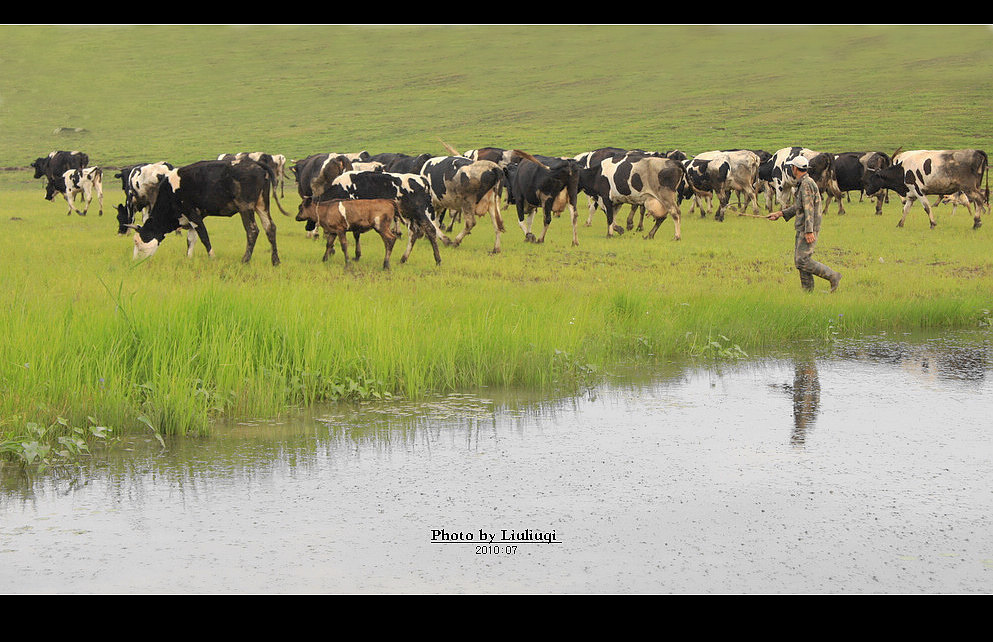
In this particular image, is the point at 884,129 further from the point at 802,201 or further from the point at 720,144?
the point at 802,201

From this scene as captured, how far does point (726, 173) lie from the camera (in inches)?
1078

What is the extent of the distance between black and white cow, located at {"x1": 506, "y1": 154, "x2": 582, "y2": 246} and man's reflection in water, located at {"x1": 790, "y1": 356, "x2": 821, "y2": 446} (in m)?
10.9

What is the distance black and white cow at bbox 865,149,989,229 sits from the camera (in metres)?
23.7

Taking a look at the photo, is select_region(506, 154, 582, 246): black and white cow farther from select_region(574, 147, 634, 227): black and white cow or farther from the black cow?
the black cow

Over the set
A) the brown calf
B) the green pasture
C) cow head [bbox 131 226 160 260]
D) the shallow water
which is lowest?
the shallow water

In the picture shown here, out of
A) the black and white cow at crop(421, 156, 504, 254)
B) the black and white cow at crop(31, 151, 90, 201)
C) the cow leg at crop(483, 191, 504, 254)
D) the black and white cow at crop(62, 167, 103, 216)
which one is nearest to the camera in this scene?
the cow leg at crop(483, 191, 504, 254)

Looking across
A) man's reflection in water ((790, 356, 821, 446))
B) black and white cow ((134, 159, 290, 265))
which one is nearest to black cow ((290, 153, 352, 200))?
black and white cow ((134, 159, 290, 265))

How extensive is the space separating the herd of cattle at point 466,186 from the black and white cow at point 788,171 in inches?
1.3

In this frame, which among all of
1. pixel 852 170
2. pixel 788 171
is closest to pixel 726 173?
pixel 788 171

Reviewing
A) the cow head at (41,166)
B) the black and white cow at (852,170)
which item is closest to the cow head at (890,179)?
the black and white cow at (852,170)

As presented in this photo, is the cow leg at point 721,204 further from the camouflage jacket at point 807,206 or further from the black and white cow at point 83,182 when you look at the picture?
the black and white cow at point 83,182

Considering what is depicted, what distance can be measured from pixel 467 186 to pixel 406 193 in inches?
90.4

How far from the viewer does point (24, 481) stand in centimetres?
641

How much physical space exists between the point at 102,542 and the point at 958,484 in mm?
4868
